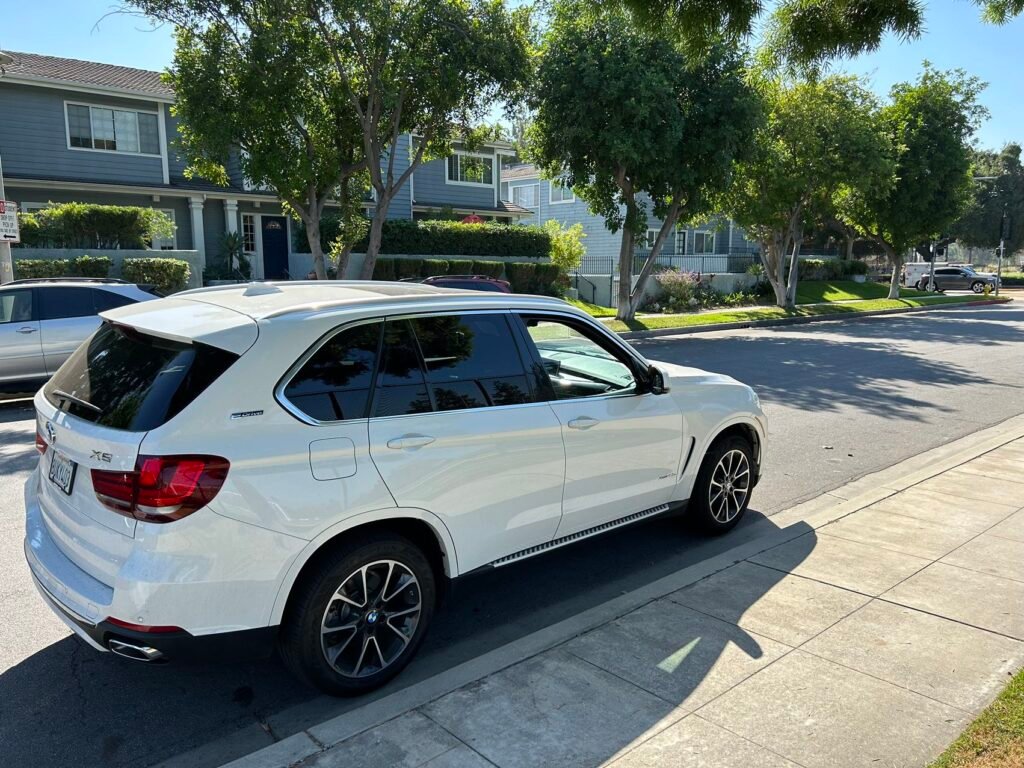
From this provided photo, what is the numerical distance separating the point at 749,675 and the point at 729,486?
2.09 meters

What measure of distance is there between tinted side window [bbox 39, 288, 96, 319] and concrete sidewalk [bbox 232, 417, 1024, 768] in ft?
28.7

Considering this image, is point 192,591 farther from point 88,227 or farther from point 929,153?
point 929,153

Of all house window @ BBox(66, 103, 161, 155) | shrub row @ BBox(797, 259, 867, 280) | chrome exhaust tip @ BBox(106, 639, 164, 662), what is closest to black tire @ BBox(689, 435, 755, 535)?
chrome exhaust tip @ BBox(106, 639, 164, 662)

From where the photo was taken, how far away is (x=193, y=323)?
3.37 m

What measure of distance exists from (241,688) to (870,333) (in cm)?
2219

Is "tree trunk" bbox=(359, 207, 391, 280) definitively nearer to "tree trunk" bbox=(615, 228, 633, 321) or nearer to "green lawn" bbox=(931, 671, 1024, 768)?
"tree trunk" bbox=(615, 228, 633, 321)

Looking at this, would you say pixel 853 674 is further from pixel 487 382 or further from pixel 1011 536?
pixel 1011 536

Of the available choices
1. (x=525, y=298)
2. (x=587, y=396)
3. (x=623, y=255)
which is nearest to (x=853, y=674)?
(x=587, y=396)

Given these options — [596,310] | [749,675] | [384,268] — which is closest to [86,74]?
[384,268]

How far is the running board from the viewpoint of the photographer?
401 cm

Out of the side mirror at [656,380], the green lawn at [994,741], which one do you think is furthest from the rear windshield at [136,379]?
the green lawn at [994,741]

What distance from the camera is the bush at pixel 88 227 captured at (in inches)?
741

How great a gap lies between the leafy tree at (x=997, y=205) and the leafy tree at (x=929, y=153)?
96.5ft

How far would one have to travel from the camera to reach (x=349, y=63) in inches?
658
